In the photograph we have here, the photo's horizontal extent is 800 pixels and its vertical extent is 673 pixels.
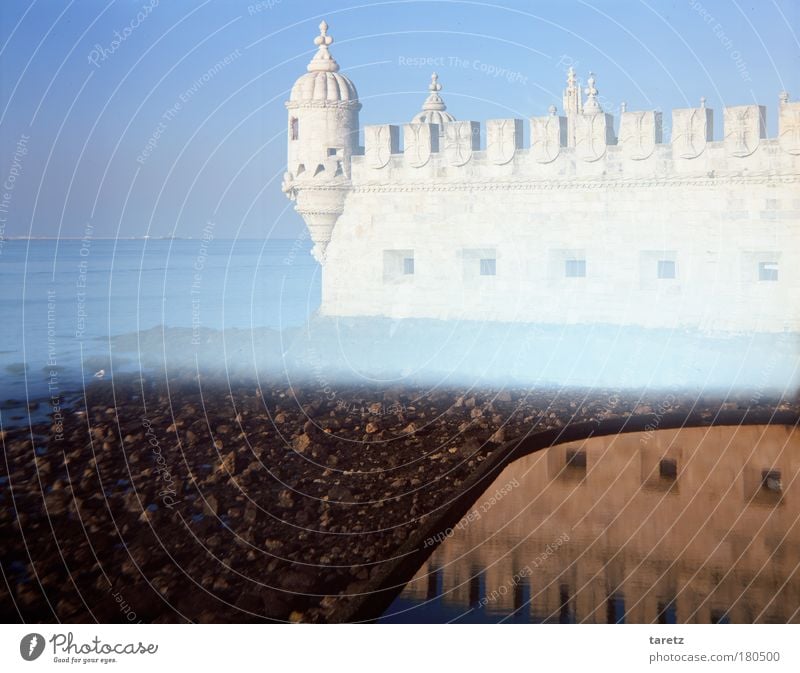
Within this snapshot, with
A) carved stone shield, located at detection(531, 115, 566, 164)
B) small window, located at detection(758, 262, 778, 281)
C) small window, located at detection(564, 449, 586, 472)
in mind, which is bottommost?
small window, located at detection(564, 449, 586, 472)

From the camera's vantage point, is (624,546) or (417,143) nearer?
(624,546)

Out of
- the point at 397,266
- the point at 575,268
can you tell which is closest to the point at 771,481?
the point at 575,268

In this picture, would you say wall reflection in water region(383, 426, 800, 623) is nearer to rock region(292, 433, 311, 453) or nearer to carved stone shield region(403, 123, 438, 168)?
rock region(292, 433, 311, 453)

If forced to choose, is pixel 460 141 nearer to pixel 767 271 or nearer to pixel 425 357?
pixel 425 357

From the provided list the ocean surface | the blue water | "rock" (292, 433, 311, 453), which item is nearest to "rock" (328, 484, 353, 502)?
"rock" (292, 433, 311, 453)

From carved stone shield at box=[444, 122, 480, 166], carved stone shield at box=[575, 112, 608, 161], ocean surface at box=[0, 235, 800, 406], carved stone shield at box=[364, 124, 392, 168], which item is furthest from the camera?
carved stone shield at box=[364, 124, 392, 168]

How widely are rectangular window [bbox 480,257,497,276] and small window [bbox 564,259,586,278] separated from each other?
4.38 ft

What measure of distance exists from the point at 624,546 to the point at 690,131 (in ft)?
33.6

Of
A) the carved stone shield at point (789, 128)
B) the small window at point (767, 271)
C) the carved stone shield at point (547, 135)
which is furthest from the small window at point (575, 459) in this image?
the carved stone shield at point (547, 135)

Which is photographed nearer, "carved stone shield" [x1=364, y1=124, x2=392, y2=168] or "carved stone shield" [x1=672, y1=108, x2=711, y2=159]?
"carved stone shield" [x1=672, y1=108, x2=711, y2=159]

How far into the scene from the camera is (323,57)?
739 inches

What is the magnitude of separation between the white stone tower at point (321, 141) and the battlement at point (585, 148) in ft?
1.20

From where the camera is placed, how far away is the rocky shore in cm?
770
